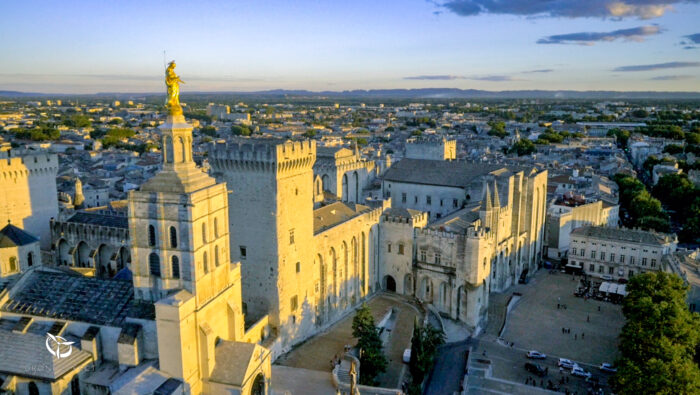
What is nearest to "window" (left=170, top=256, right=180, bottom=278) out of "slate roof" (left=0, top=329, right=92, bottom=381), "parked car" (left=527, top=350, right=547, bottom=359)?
"slate roof" (left=0, top=329, right=92, bottom=381)

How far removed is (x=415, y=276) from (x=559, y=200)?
34002 millimetres

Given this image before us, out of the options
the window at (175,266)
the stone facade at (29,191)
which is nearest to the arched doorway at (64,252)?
the stone facade at (29,191)

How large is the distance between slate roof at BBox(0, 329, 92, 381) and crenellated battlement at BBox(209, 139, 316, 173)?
14.2 m

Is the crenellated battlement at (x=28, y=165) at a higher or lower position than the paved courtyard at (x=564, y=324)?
higher

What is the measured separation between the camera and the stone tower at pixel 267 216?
1395 inches

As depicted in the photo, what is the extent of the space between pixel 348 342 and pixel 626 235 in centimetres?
3837

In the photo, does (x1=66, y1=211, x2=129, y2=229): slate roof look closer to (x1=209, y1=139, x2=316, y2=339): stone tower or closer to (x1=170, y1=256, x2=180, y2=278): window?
(x1=209, y1=139, x2=316, y2=339): stone tower

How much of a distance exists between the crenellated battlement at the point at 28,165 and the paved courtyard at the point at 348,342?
2670 centimetres

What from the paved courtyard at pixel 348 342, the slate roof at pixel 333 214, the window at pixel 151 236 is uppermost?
the window at pixel 151 236

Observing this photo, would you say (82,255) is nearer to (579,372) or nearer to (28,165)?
(28,165)

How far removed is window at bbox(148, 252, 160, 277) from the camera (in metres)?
27.5

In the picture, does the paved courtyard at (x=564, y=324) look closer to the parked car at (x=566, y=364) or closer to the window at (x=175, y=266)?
the parked car at (x=566, y=364)

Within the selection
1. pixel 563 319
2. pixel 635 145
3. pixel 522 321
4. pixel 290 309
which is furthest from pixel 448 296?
pixel 635 145

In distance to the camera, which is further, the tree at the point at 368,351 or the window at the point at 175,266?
the tree at the point at 368,351
